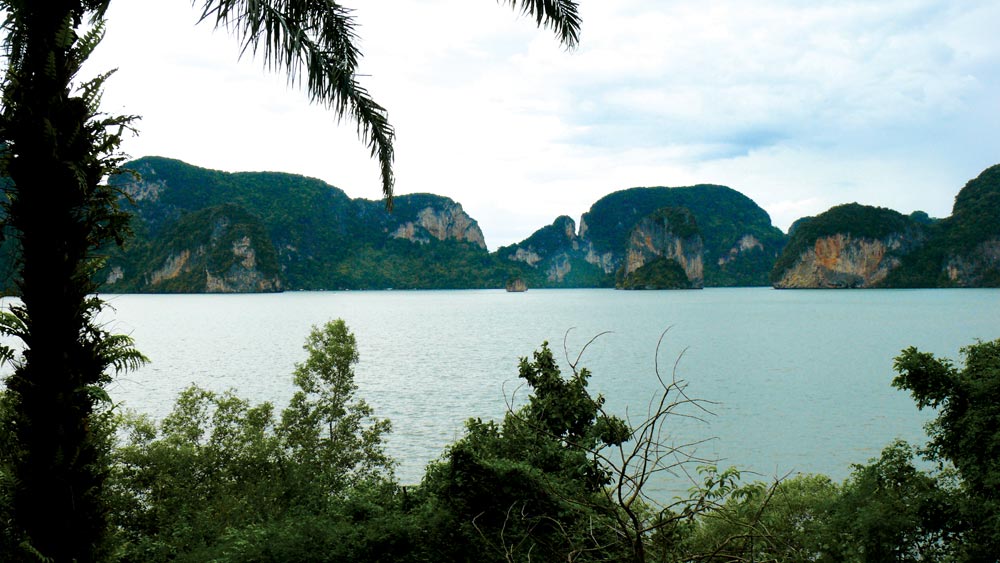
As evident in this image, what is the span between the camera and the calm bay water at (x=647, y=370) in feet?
94.8

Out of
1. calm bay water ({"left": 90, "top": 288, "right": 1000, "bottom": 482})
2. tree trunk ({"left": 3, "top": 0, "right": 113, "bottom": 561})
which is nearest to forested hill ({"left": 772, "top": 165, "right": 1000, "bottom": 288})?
calm bay water ({"left": 90, "top": 288, "right": 1000, "bottom": 482})

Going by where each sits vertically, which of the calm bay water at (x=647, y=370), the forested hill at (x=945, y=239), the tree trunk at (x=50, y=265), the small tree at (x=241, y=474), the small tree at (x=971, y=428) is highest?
the forested hill at (x=945, y=239)

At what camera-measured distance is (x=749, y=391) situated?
40.8 metres

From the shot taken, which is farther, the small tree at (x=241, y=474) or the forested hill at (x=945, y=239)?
the forested hill at (x=945, y=239)

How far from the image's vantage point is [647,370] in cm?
4878

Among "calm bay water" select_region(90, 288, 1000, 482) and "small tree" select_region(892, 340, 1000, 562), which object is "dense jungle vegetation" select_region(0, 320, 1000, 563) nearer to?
"small tree" select_region(892, 340, 1000, 562)

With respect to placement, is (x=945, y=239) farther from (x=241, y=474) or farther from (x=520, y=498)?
(x=520, y=498)

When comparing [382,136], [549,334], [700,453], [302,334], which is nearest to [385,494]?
[382,136]

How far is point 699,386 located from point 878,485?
107ft

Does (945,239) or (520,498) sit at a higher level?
(945,239)

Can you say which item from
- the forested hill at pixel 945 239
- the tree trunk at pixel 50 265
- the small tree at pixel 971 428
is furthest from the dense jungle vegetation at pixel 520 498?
the forested hill at pixel 945 239

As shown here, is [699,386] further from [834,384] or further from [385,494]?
[385,494]

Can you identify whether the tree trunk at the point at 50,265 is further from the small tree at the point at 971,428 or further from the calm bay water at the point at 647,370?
the small tree at the point at 971,428

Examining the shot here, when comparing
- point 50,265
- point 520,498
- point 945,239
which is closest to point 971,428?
point 520,498
